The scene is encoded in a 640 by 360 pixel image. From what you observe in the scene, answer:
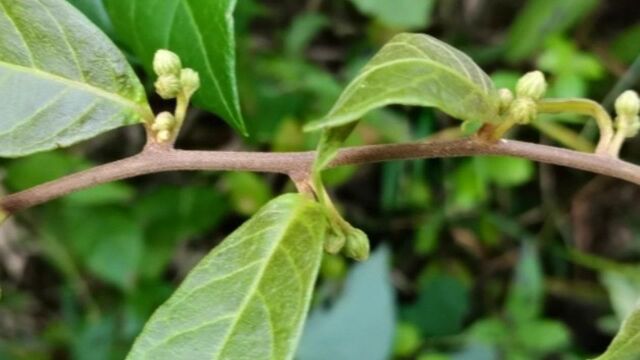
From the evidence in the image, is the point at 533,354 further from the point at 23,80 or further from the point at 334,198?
the point at 23,80

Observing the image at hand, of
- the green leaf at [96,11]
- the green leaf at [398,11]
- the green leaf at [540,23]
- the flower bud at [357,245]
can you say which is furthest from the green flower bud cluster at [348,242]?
the green leaf at [540,23]

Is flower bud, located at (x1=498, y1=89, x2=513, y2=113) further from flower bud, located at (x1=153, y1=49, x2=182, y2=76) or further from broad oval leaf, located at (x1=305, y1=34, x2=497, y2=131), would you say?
flower bud, located at (x1=153, y1=49, x2=182, y2=76)

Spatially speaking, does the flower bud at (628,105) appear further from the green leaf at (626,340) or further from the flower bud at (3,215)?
the flower bud at (3,215)

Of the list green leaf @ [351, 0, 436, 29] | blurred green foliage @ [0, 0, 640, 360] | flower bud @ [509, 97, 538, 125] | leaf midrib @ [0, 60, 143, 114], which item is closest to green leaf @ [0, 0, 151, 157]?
leaf midrib @ [0, 60, 143, 114]

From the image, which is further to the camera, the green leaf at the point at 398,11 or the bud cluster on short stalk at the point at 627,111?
the green leaf at the point at 398,11

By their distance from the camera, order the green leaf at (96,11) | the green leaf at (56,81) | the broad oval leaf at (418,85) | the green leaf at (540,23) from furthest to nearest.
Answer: the green leaf at (540,23)
the green leaf at (96,11)
the green leaf at (56,81)
the broad oval leaf at (418,85)

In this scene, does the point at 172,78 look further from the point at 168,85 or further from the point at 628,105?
the point at 628,105
